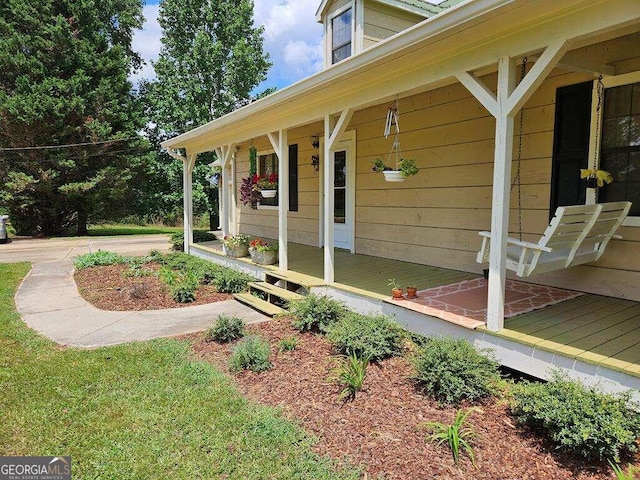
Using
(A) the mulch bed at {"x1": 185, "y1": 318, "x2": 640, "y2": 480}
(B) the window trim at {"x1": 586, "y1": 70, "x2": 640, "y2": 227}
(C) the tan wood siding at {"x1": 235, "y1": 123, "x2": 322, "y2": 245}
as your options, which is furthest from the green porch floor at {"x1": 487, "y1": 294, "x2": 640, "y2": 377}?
(C) the tan wood siding at {"x1": 235, "y1": 123, "x2": 322, "y2": 245}

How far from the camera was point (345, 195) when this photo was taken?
7.12 meters

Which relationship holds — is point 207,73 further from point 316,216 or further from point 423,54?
point 423,54

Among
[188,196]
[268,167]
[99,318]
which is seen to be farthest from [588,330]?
[188,196]

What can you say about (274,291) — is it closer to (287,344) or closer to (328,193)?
(328,193)

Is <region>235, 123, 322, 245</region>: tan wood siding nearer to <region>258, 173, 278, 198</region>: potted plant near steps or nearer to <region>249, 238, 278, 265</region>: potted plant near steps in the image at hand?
<region>258, 173, 278, 198</region>: potted plant near steps

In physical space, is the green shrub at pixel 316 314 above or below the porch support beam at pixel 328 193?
below

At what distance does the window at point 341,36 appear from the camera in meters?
6.97

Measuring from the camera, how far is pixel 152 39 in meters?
23.5

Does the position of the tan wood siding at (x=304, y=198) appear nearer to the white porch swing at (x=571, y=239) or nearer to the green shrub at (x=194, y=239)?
the green shrub at (x=194, y=239)

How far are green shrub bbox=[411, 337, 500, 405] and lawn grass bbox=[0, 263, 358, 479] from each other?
0.92m

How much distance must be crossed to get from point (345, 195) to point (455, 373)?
15.3 ft

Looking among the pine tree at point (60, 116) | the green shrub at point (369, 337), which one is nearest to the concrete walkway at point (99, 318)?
the green shrub at point (369, 337)

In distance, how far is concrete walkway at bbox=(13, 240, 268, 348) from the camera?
167 inches

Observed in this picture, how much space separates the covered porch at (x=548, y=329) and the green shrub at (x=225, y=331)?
3.68ft
